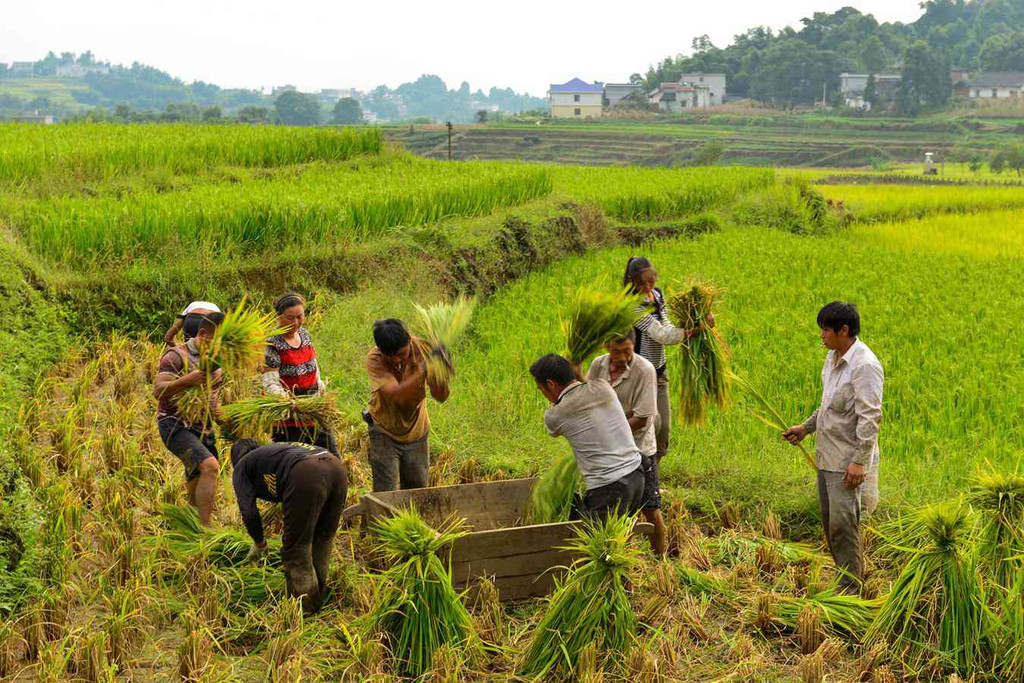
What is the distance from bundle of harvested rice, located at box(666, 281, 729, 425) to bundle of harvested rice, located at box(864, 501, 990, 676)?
174 cm

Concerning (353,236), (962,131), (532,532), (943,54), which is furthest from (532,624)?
(943,54)

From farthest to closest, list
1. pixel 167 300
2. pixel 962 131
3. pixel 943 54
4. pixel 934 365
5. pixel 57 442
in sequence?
1. pixel 943 54
2. pixel 962 131
3. pixel 167 300
4. pixel 934 365
5. pixel 57 442

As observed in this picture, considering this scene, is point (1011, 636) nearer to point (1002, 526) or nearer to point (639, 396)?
point (1002, 526)

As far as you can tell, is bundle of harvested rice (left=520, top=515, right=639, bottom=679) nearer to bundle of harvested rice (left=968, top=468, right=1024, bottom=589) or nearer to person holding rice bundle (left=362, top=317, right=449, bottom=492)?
person holding rice bundle (left=362, top=317, right=449, bottom=492)

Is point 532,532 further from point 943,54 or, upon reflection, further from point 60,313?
point 943,54

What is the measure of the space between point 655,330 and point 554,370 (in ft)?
3.96

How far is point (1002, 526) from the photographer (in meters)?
4.63

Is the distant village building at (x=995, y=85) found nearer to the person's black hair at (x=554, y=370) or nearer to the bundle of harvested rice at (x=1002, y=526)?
the bundle of harvested rice at (x=1002, y=526)

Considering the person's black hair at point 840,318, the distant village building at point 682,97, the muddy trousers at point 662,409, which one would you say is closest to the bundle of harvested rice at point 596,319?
the muddy trousers at point 662,409

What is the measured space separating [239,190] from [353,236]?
192cm

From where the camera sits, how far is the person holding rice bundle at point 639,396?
17.2 ft

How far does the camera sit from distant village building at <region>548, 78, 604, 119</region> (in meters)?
82.4

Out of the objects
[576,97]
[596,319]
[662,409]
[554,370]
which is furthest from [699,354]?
[576,97]

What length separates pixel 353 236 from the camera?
1130cm
